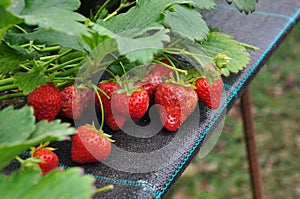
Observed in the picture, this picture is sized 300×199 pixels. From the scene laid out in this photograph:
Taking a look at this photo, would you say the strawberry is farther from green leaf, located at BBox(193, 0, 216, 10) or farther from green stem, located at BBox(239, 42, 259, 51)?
green stem, located at BBox(239, 42, 259, 51)

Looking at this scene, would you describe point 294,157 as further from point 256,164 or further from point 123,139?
point 123,139

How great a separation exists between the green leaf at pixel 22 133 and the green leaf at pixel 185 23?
273 mm

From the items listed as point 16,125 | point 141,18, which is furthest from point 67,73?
point 16,125

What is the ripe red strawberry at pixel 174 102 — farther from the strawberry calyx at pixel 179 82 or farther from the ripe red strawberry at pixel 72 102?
the ripe red strawberry at pixel 72 102

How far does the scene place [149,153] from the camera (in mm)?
689

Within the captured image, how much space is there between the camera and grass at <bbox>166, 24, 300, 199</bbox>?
1.86 meters

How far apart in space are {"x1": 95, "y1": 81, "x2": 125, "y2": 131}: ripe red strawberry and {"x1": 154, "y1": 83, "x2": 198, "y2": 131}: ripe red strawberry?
6cm

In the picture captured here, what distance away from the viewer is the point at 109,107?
0.72 m

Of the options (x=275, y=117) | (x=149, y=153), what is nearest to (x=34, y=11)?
(x=149, y=153)

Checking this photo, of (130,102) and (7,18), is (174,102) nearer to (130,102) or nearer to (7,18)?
(130,102)

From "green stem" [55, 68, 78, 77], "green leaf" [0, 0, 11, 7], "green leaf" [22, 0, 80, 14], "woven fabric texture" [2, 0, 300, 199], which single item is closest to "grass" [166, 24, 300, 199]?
"woven fabric texture" [2, 0, 300, 199]

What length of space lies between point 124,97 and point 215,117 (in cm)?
15

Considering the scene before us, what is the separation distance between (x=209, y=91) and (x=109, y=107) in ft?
0.46

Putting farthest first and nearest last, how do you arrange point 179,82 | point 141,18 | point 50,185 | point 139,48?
point 179,82 < point 141,18 < point 139,48 < point 50,185
